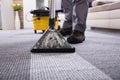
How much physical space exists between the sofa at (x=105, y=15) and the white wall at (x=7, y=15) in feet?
5.62

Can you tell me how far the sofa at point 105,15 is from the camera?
2.37m

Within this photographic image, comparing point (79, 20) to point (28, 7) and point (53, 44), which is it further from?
point (28, 7)

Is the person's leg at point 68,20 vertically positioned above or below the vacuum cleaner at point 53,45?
above

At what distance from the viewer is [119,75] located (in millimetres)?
567

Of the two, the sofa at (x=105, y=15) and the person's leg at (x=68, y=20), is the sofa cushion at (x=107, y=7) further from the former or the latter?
the person's leg at (x=68, y=20)

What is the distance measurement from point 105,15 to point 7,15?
226 centimetres

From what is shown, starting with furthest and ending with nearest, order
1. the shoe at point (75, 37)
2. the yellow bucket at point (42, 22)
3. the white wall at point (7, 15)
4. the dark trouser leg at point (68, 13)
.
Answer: the white wall at point (7, 15)
the yellow bucket at point (42, 22)
the dark trouser leg at point (68, 13)
the shoe at point (75, 37)

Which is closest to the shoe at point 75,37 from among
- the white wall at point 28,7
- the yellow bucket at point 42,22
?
the yellow bucket at point 42,22

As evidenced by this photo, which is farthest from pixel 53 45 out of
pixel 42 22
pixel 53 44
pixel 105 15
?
pixel 105 15

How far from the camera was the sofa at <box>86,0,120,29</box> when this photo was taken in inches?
93.5

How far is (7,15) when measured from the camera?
14.0ft

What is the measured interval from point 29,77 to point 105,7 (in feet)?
7.59

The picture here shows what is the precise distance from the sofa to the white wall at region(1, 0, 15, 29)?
1.71 meters

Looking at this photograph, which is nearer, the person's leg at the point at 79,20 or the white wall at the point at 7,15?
the person's leg at the point at 79,20
